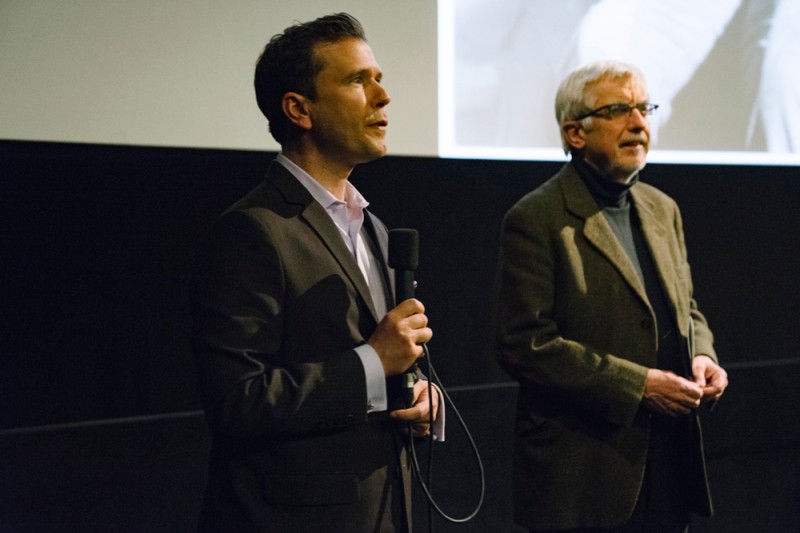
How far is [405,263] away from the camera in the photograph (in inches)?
53.3

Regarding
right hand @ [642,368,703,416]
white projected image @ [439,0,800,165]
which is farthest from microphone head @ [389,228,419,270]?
white projected image @ [439,0,800,165]

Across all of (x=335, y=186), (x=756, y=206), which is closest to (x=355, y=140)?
(x=335, y=186)

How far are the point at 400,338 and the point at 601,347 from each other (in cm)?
76

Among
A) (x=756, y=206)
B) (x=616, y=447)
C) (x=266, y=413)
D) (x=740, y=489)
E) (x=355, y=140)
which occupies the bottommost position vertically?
(x=740, y=489)

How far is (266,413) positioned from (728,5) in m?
2.93

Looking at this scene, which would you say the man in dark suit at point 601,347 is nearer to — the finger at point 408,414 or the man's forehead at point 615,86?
the man's forehead at point 615,86

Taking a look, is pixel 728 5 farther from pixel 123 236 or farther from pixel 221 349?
pixel 221 349

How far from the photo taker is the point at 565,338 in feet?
6.25

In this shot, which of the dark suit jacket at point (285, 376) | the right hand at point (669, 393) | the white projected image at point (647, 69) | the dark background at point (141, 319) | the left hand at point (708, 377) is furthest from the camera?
the white projected image at point (647, 69)

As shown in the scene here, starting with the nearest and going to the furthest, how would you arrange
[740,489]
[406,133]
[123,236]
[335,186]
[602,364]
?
1. [335,186]
2. [602,364]
3. [123,236]
4. [406,133]
5. [740,489]

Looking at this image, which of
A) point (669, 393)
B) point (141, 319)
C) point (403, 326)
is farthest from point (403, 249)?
point (141, 319)

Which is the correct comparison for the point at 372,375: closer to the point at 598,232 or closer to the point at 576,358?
the point at 576,358

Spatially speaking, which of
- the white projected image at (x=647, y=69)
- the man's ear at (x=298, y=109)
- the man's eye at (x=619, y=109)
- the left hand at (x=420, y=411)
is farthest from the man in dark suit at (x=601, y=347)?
the white projected image at (x=647, y=69)

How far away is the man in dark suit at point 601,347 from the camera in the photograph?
183 cm
